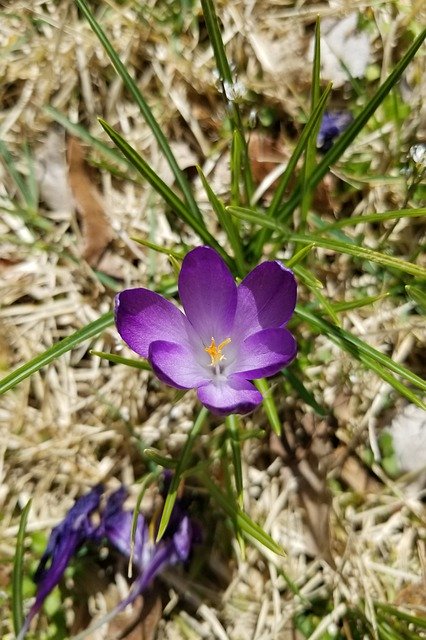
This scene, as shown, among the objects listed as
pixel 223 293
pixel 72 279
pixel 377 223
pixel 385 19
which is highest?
pixel 385 19

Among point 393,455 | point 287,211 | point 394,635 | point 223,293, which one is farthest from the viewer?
point 393,455

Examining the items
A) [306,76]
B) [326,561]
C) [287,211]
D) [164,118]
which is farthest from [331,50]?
[326,561]

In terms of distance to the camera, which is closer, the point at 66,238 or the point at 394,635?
the point at 394,635

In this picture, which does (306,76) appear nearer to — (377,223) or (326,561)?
(377,223)

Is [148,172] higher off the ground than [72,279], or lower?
higher

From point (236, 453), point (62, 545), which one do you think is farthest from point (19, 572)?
point (236, 453)

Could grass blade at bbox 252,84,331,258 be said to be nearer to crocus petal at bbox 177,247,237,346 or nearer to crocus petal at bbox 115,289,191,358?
crocus petal at bbox 177,247,237,346

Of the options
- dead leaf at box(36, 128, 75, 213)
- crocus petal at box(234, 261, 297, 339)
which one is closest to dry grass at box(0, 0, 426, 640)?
dead leaf at box(36, 128, 75, 213)

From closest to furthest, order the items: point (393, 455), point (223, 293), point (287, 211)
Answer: point (223, 293) < point (287, 211) < point (393, 455)
